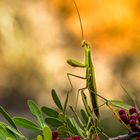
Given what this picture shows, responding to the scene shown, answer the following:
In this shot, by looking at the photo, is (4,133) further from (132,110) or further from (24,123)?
(132,110)

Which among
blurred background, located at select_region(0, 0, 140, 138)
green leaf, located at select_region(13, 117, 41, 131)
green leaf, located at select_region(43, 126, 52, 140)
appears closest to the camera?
green leaf, located at select_region(43, 126, 52, 140)

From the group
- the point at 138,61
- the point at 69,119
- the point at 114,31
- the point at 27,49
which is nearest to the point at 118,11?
the point at 114,31

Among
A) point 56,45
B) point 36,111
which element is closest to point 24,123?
point 36,111

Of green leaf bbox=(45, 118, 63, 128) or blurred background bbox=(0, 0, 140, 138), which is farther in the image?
blurred background bbox=(0, 0, 140, 138)

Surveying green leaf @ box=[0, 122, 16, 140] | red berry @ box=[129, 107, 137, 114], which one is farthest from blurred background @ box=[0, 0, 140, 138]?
green leaf @ box=[0, 122, 16, 140]

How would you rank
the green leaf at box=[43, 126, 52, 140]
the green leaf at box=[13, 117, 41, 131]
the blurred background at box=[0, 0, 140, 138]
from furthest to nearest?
the blurred background at box=[0, 0, 140, 138], the green leaf at box=[13, 117, 41, 131], the green leaf at box=[43, 126, 52, 140]

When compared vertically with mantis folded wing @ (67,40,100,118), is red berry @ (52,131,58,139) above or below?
below

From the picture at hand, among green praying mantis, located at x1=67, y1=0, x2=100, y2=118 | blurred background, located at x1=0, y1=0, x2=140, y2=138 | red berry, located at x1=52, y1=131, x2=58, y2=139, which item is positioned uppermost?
green praying mantis, located at x1=67, y1=0, x2=100, y2=118

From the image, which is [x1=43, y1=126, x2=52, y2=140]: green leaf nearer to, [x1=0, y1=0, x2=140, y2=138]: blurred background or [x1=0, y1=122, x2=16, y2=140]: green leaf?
[x1=0, y1=122, x2=16, y2=140]: green leaf

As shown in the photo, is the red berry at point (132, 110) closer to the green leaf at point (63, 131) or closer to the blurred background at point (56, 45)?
the green leaf at point (63, 131)

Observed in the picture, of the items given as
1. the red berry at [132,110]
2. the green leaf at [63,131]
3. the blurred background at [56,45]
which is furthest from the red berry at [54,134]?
the blurred background at [56,45]
